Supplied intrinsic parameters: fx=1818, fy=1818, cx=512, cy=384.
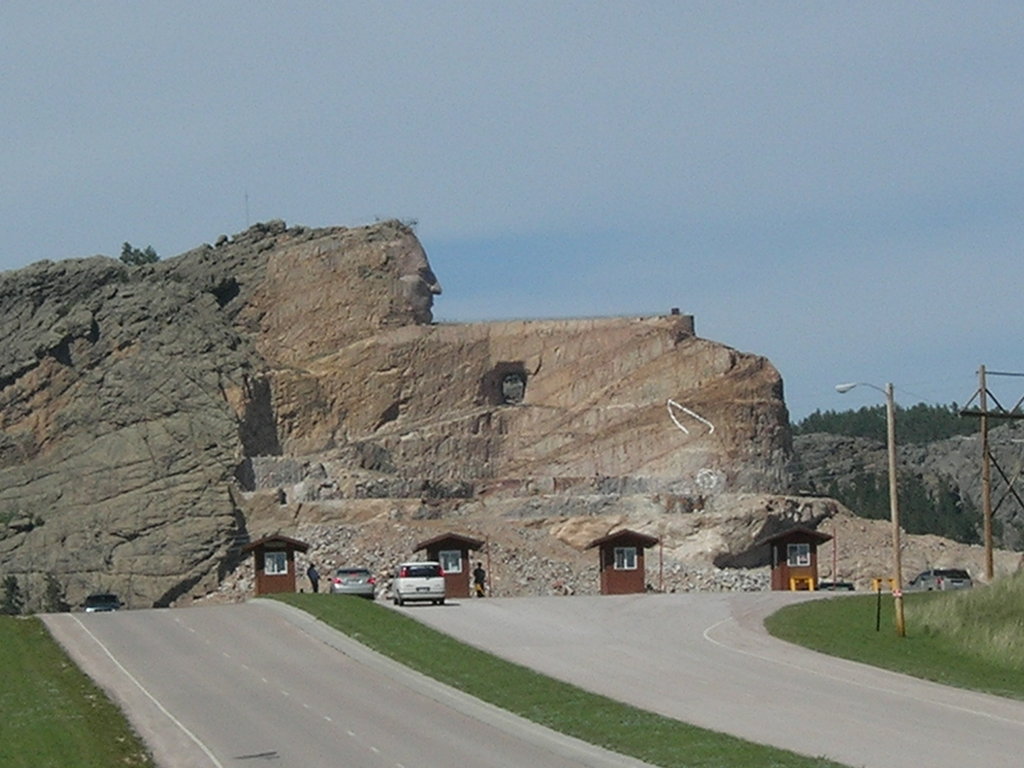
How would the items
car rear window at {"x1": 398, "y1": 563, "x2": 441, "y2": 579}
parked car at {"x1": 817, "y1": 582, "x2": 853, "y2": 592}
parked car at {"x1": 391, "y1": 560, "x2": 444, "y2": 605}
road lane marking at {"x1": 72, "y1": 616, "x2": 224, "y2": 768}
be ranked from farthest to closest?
1. parked car at {"x1": 817, "y1": 582, "x2": 853, "y2": 592}
2. car rear window at {"x1": 398, "y1": 563, "x2": 441, "y2": 579}
3. parked car at {"x1": 391, "y1": 560, "x2": 444, "y2": 605}
4. road lane marking at {"x1": 72, "y1": 616, "x2": 224, "y2": 768}

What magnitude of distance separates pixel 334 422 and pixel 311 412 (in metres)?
1.57

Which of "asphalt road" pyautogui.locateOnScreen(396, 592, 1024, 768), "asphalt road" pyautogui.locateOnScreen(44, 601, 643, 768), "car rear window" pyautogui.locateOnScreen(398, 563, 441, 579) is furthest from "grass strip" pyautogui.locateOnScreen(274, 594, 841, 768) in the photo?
"car rear window" pyautogui.locateOnScreen(398, 563, 441, 579)

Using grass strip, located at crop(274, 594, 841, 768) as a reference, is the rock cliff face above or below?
above

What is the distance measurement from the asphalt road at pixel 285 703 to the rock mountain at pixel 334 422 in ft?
142

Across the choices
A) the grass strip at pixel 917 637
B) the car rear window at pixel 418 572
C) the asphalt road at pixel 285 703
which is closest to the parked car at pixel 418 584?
the car rear window at pixel 418 572

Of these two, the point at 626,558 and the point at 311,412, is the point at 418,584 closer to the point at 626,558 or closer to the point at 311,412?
the point at 626,558

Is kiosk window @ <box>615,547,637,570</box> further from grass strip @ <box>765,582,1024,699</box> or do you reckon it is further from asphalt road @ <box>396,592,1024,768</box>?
grass strip @ <box>765,582,1024,699</box>

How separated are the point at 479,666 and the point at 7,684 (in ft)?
33.6

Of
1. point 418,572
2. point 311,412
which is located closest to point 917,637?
point 418,572

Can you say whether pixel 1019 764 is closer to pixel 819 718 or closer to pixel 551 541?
pixel 819 718

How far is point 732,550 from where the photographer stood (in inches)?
3706

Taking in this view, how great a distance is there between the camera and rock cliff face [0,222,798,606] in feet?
326

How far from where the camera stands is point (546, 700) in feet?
115

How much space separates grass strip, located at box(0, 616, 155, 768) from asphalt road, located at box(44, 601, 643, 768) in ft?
1.65
